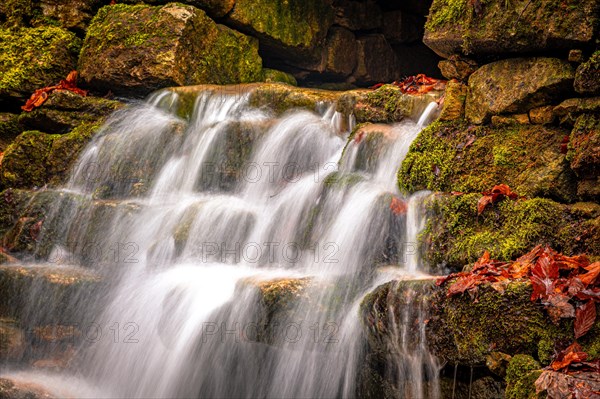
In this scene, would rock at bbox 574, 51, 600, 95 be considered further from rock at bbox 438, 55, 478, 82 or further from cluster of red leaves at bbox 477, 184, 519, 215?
rock at bbox 438, 55, 478, 82

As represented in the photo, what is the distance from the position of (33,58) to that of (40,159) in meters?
1.91

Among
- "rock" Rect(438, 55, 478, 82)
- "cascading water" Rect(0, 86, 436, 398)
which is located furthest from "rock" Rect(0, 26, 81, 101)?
"rock" Rect(438, 55, 478, 82)

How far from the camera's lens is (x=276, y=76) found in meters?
9.83

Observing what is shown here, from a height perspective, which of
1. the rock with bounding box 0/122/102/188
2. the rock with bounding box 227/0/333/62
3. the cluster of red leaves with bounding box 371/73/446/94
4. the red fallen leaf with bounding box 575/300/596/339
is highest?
the rock with bounding box 227/0/333/62

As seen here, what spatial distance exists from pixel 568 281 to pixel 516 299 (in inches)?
11.7

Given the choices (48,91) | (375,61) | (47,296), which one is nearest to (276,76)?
(375,61)

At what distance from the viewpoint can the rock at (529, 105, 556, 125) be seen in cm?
469

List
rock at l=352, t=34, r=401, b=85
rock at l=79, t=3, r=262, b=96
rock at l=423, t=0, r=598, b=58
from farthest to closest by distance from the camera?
rock at l=352, t=34, r=401, b=85, rock at l=79, t=3, r=262, b=96, rock at l=423, t=0, r=598, b=58

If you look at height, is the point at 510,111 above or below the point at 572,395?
above

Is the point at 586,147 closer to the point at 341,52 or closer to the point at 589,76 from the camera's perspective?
the point at 589,76

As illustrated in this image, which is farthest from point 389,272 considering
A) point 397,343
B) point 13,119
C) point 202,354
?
point 13,119

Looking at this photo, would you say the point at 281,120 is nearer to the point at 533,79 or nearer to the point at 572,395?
the point at 533,79

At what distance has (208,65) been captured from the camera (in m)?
8.89

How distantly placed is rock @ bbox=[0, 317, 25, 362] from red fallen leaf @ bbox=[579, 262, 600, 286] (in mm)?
4812
